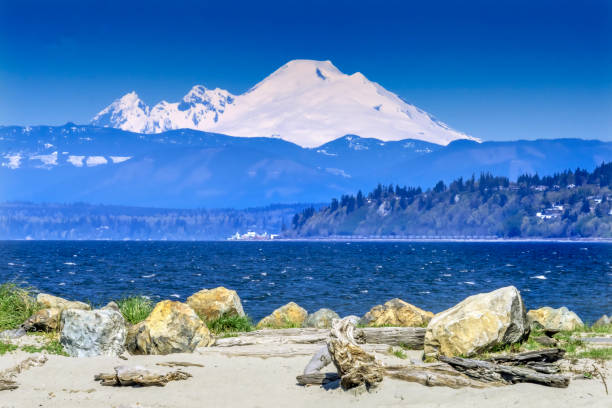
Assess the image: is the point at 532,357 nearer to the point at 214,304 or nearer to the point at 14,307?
the point at 214,304

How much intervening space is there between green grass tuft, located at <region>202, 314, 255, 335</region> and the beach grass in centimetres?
576

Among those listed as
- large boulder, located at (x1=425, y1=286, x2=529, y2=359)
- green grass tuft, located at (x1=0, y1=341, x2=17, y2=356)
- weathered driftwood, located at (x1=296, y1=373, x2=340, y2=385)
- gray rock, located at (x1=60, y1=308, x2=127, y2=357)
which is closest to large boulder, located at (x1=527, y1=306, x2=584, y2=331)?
large boulder, located at (x1=425, y1=286, x2=529, y2=359)

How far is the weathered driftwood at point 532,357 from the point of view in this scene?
1636 cm

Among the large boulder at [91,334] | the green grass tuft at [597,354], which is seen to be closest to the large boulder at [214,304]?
the large boulder at [91,334]

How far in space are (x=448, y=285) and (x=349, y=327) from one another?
70290 mm

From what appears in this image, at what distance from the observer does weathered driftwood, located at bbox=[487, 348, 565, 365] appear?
53.7 ft

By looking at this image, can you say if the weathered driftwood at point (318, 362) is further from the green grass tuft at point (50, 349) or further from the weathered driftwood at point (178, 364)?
the green grass tuft at point (50, 349)

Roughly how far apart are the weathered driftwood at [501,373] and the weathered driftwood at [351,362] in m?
1.64

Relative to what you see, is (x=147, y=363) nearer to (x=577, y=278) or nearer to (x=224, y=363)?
(x=224, y=363)

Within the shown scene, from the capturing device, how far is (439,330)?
18781 mm

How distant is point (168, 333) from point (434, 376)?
7.66 m

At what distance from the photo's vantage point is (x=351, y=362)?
16.1m

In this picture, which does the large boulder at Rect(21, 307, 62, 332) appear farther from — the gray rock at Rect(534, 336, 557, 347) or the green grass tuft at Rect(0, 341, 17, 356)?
→ the gray rock at Rect(534, 336, 557, 347)

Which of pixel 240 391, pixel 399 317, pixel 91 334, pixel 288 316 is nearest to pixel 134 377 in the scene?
pixel 240 391
